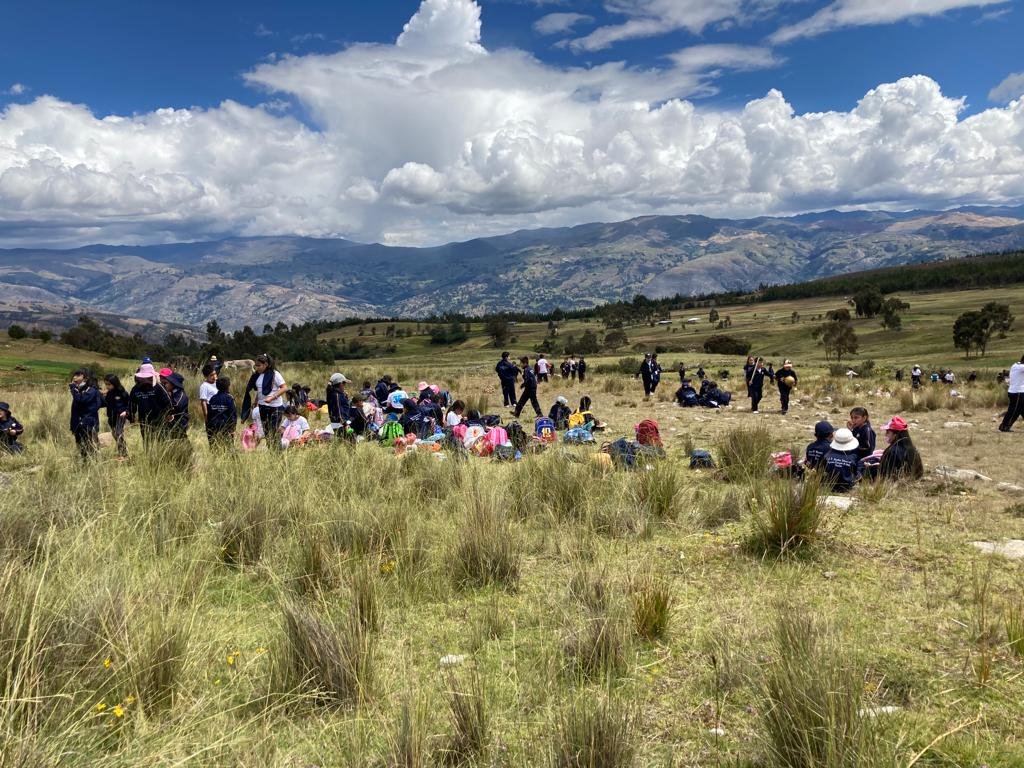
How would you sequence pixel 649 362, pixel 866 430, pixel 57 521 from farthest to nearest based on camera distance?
pixel 649 362 → pixel 866 430 → pixel 57 521

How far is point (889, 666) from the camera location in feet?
10.7

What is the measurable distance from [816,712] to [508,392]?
16.0m

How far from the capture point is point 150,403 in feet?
29.7

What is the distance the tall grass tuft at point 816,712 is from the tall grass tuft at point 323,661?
72.0 inches

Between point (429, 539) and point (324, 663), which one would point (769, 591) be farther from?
point (324, 663)

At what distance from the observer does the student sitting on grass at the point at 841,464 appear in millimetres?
7452

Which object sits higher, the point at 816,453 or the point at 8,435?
the point at 8,435

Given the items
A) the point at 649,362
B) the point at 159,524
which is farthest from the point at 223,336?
the point at 159,524

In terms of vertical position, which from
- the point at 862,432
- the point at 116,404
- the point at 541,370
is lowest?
the point at 541,370

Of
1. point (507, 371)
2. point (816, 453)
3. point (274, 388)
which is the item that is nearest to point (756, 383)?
point (507, 371)

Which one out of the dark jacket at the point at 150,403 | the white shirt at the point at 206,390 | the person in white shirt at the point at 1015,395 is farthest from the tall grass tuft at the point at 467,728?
the person in white shirt at the point at 1015,395

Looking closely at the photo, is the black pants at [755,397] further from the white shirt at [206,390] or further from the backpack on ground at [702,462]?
the white shirt at [206,390]

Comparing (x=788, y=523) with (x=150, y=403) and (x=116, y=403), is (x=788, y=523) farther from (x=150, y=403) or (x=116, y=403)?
(x=116, y=403)

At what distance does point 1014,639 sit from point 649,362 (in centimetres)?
1622
